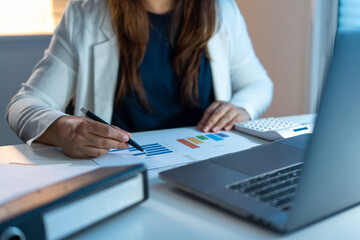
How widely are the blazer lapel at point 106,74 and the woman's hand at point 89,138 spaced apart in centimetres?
44

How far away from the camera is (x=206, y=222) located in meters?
0.52

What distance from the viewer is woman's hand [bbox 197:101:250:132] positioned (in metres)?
1.04

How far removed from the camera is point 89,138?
0.81m

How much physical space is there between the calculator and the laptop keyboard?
301 millimetres

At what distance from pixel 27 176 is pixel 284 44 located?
208cm

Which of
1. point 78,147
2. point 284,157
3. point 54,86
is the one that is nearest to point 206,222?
point 284,157

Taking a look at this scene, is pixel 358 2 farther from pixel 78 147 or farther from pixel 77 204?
pixel 77 204

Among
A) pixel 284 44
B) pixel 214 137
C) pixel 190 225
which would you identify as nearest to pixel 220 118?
pixel 214 137

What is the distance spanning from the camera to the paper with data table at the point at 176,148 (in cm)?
79

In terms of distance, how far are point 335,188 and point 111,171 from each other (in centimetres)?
27

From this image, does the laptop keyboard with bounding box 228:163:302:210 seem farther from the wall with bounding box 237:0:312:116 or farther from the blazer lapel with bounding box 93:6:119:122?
the wall with bounding box 237:0:312:116

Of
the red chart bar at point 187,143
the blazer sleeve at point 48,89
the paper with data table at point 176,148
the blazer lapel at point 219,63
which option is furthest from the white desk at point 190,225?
the blazer lapel at point 219,63

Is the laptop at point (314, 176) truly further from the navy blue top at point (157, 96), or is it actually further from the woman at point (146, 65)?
the navy blue top at point (157, 96)

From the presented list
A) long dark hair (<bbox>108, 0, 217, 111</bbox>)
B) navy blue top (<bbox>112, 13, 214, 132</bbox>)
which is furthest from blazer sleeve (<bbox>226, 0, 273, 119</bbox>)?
navy blue top (<bbox>112, 13, 214, 132</bbox>)
